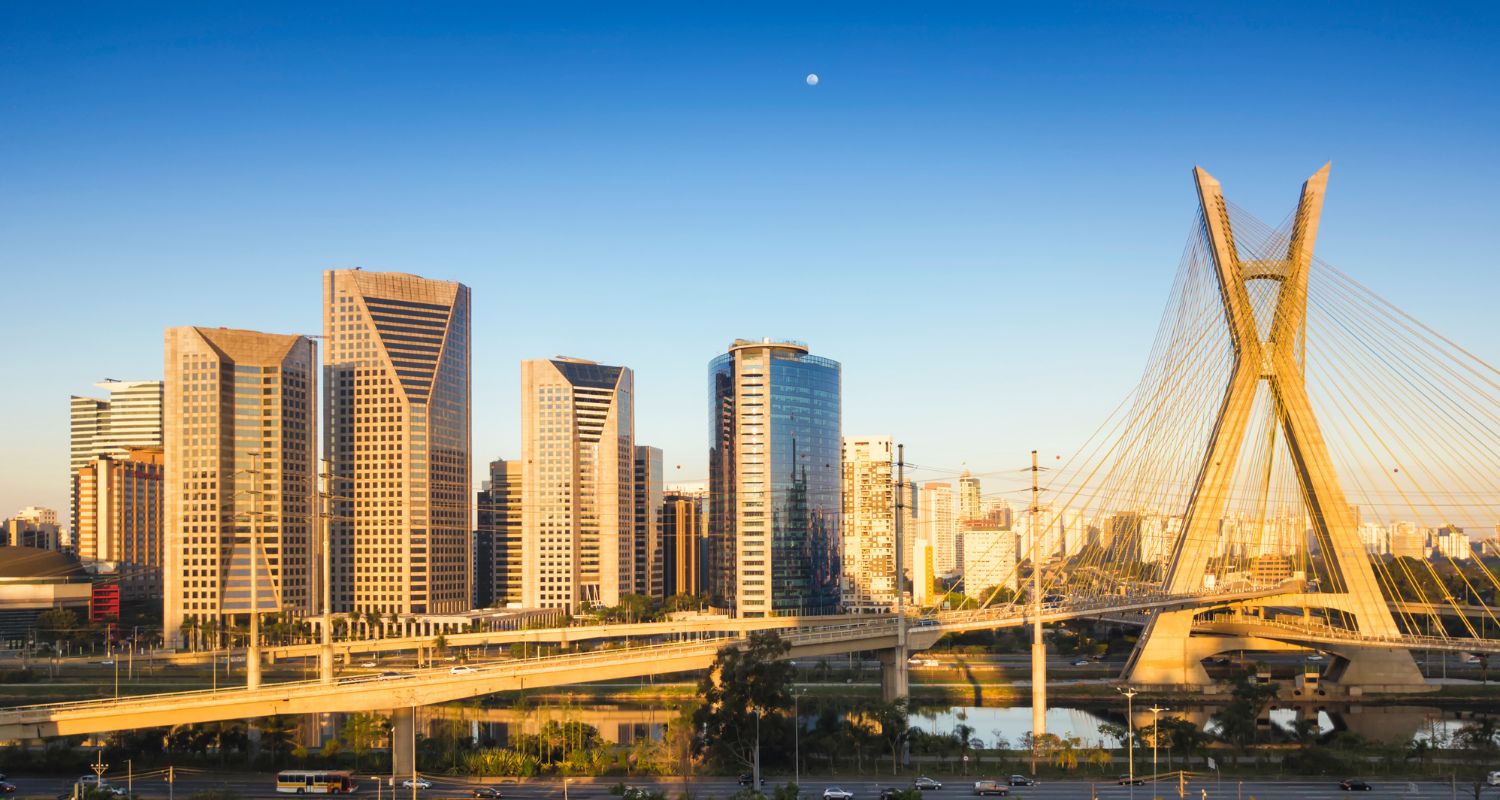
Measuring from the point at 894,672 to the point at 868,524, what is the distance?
67.3m

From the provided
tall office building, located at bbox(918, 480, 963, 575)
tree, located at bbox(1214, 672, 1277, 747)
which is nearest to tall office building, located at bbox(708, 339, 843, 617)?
tree, located at bbox(1214, 672, 1277, 747)

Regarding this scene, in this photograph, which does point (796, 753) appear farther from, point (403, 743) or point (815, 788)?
point (403, 743)

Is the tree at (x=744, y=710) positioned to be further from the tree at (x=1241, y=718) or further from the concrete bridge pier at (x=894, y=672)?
the tree at (x=1241, y=718)

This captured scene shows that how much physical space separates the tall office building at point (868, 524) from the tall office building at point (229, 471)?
48080mm

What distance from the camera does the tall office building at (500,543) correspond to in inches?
3898

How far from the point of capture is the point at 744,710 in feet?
107

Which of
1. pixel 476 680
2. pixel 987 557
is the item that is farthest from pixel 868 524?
pixel 476 680

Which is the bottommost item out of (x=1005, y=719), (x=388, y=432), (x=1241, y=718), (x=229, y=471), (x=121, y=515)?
(x=1005, y=719)

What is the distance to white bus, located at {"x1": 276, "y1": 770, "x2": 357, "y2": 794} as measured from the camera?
28078mm

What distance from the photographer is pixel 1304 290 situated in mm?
43500

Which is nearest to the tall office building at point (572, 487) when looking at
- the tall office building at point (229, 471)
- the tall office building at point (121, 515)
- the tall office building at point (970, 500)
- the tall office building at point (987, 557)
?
Result: the tall office building at point (229, 471)

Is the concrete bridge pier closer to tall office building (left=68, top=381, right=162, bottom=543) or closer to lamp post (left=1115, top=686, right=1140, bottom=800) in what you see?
lamp post (left=1115, top=686, right=1140, bottom=800)

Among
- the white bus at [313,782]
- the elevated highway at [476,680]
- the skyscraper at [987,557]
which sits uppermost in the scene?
the elevated highway at [476,680]

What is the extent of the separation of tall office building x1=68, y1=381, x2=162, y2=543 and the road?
350 feet
